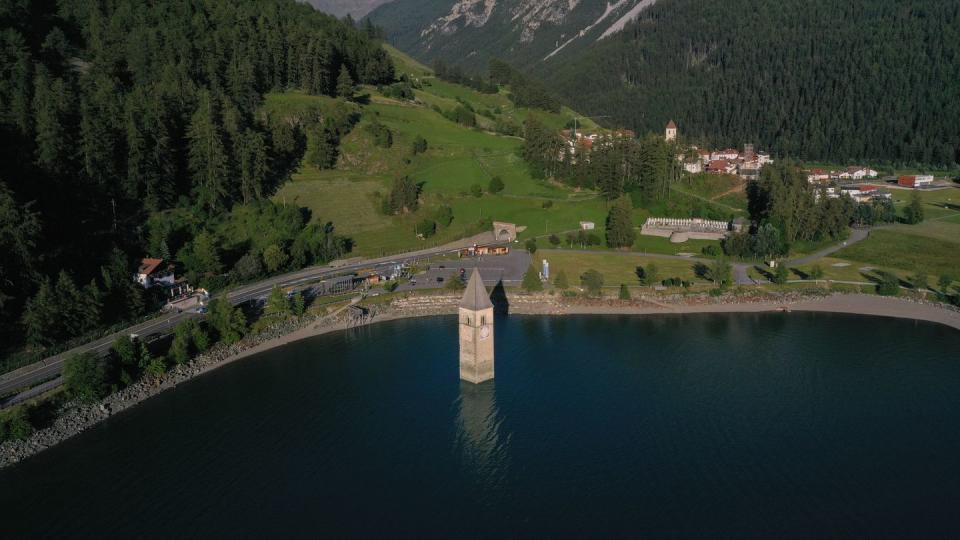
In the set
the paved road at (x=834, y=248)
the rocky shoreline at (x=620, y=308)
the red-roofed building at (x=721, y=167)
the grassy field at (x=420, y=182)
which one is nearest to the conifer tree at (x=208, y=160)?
the grassy field at (x=420, y=182)

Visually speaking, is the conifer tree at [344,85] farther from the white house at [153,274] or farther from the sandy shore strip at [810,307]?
the sandy shore strip at [810,307]

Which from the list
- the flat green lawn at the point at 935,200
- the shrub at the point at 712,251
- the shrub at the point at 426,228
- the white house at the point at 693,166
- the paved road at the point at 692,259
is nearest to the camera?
the paved road at the point at 692,259

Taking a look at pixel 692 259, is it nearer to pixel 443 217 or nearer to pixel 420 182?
pixel 443 217

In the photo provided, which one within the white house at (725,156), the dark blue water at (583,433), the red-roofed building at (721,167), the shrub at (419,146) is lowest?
the dark blue water at (583,433)

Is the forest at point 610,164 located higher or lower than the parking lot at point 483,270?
higher

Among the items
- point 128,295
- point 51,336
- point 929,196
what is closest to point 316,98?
point 128,295

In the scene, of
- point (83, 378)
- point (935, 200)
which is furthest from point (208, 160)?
point (935, 200)

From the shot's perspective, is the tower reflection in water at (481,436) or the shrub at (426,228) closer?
the tower reflection in water at (481,436)
